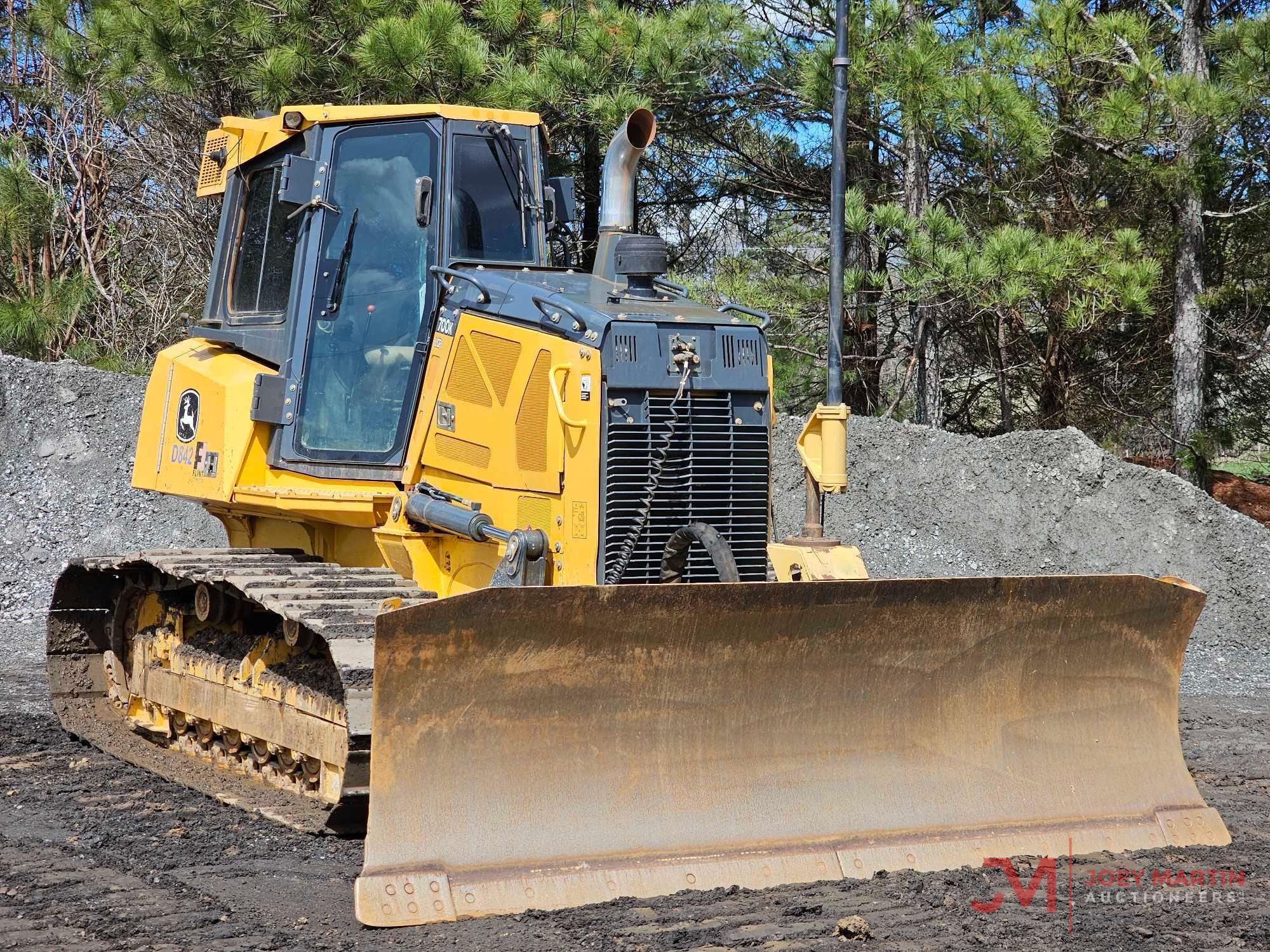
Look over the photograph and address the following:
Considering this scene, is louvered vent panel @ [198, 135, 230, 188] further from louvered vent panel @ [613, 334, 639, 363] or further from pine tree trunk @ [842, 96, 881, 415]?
pine tree trunk @ [842, 96, 881, 415]

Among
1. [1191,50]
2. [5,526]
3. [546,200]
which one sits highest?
[1191,50]

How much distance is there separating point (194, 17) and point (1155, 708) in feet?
31.1

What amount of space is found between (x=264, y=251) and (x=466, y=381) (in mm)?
1464

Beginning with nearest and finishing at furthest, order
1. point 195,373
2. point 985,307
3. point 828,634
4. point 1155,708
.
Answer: point 828,634
point 1155,708
point 195,373
point 985,307

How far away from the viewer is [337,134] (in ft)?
19.0

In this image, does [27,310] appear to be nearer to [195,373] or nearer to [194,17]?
[194,17]

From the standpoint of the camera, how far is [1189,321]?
11.8 metres

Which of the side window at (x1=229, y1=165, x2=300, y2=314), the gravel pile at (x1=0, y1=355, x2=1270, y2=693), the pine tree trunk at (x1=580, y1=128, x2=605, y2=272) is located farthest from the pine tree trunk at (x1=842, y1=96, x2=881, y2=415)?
the side window at (x1=229, y1=165, x2=300, y2=314)

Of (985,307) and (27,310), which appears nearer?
(985,307)

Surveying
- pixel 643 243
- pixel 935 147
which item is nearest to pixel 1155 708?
pixel 643 243

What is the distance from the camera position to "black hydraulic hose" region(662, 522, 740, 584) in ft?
15.6

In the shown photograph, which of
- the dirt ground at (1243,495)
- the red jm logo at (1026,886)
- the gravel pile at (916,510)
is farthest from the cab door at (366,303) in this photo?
the dirt ground at (1243,495)

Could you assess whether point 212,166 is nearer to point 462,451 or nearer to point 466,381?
point 466,381

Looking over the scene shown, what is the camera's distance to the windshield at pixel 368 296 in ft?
18.4
